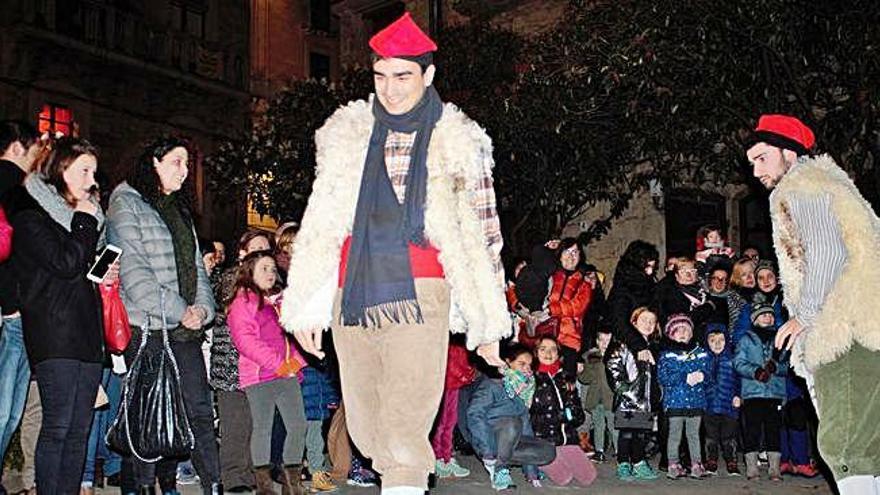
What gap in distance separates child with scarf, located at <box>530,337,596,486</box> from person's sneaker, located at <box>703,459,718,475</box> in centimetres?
118

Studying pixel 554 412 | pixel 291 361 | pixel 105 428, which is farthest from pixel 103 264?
pixel 554 412

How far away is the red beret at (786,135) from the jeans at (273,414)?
3.69 m

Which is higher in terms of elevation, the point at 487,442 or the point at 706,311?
the point at 706,311

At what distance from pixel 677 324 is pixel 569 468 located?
5.73 ft

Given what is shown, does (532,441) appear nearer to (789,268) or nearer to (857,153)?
(789,268)

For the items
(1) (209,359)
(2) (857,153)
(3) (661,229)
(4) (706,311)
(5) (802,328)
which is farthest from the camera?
(3) (661,229)

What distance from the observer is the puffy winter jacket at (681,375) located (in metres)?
9.26

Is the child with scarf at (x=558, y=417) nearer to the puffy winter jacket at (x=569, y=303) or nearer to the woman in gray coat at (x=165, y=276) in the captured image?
the puffy winter jacket at (x=569, y=303)

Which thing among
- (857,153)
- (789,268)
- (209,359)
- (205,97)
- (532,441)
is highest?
(205,97)

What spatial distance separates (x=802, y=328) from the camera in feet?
16.8

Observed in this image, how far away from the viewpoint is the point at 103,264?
5.54 m

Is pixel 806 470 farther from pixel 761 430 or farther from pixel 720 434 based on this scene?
pixel 720 434

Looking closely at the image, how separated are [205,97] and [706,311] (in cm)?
2116

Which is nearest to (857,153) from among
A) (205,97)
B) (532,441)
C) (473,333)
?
(532,441)
